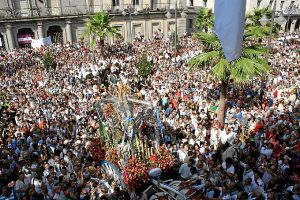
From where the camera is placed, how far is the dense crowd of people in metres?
9.23

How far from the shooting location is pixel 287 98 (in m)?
16.5

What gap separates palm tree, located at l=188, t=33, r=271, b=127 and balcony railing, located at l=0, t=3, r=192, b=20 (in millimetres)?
25757

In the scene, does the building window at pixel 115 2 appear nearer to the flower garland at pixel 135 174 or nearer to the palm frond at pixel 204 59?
the palm frond at pixel 204 59

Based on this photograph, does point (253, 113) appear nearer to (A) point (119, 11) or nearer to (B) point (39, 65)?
(B) point (39, 65)

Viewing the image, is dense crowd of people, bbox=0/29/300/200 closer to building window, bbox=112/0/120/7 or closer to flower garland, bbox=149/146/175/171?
flower garland, bbox=149/146/175/171

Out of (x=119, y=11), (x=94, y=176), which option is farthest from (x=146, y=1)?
(x=94, y=176)

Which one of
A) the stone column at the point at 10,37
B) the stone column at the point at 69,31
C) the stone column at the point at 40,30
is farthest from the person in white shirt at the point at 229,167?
the stone column at the point at 69,31

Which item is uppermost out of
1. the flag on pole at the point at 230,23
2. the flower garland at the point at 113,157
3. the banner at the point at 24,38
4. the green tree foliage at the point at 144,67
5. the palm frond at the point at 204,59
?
the flag on pole at the point at 230,23

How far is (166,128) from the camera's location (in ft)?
44.3

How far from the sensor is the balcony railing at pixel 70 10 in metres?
32.4

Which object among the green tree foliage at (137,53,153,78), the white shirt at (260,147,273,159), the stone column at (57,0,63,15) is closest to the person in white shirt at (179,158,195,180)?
the white shirt at (260,147,273,159)

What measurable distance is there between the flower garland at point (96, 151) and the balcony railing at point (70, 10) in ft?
83.3

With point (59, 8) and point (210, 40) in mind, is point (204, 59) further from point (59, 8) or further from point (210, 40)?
point (59, 8)

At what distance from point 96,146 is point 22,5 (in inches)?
1082
